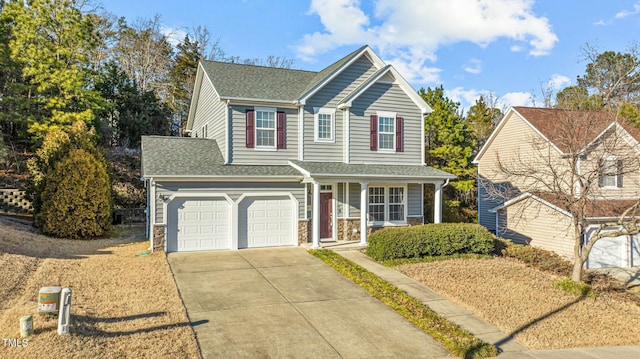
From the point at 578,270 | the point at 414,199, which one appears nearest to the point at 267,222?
the point at 414,199

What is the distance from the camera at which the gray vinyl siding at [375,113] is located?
17.9 meters

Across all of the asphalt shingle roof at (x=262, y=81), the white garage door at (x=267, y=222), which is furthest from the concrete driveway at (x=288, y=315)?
the asphalt shingle roof at (x=262, y=81)

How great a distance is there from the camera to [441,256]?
1461cm

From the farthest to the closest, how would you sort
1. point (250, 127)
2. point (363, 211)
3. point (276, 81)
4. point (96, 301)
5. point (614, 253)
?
point (276, 81) → point (614, 253) → point (250, 127) → point (363, 211) → point (96, 301)

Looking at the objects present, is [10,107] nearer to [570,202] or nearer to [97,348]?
[97,348]

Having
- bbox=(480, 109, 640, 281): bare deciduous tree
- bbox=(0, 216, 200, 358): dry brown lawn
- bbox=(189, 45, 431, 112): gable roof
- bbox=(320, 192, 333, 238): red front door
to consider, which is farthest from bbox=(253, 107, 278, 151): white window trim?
bbox=(480, 109, 640, 281): bare deciduous tree

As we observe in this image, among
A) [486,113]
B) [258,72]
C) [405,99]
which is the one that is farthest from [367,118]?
[486,113]

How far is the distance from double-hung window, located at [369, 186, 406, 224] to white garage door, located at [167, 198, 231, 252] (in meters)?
6.17

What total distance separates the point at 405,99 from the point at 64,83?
19717 mm

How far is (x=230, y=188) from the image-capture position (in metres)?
15.6

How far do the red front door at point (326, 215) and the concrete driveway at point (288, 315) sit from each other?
4.09 m

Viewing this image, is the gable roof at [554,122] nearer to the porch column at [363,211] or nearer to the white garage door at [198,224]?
the porch column at [363,211]

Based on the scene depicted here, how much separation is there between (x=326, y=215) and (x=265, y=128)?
171 inches

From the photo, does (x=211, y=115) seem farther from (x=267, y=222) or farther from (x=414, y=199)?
(x=414, y=199)
